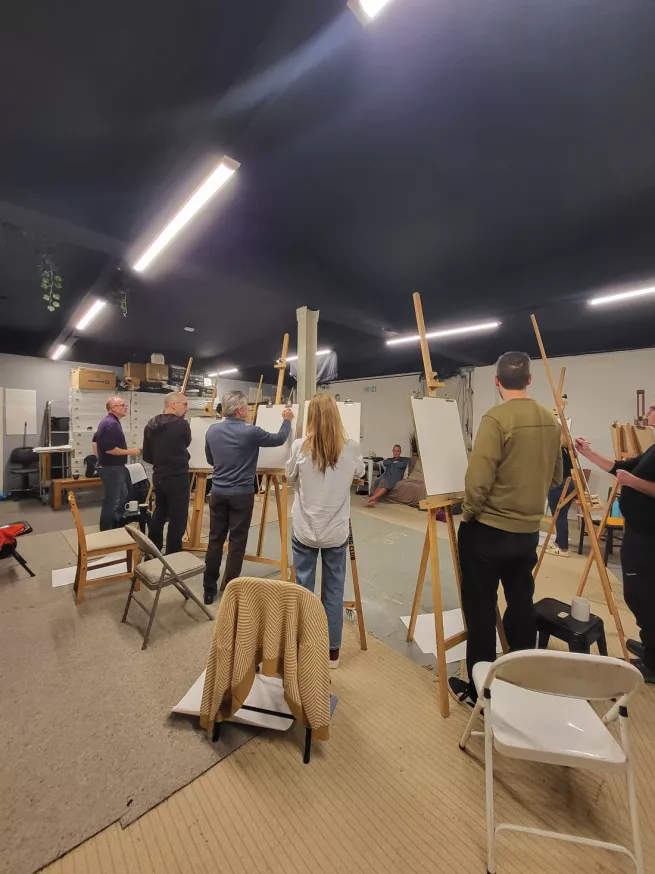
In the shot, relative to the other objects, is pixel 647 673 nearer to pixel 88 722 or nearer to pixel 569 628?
pixel 569 628

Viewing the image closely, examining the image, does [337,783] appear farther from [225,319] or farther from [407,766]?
[225,319]

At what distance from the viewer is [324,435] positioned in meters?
1.77

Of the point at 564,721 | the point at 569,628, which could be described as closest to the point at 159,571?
the point at 564,721

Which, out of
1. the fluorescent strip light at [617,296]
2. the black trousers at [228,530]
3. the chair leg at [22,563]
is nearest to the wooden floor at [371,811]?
the black trousers at [228,530]

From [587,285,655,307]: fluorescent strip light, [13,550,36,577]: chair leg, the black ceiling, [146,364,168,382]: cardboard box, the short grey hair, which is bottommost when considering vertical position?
[13,550,36,577]: chair leg

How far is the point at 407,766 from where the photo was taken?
55.1 inches

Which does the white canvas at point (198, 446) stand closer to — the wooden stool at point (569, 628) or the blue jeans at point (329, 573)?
the blue jeans at point (329, 573)

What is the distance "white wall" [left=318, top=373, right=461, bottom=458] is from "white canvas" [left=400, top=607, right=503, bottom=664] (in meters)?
5.42

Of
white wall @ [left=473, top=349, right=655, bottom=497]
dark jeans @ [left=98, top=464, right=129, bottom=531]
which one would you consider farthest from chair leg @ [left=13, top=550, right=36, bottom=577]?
white wall @ [left=473, top=349, right=655, bottom=497]

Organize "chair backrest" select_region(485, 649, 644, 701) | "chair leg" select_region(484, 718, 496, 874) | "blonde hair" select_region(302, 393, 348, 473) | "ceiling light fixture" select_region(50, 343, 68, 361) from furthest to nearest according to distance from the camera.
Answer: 1. "ceiling light fixture" select_region(50, 343, 68, 361)
2. "blonde hair" select_region(302, 393, 348, 473)
3. "chair leg" select_region(484, 718, 496, 874)
4. "chair backrest" select_region(485, 649, 644, 701)

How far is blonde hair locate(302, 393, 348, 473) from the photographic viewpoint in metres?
1.76

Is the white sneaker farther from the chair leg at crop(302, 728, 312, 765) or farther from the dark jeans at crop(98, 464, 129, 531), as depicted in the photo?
the dark jeans at crop(98, 464, 129, 531)

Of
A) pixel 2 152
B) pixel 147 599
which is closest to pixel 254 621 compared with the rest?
pixel 147 599

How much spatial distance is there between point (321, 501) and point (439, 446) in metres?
0.71
